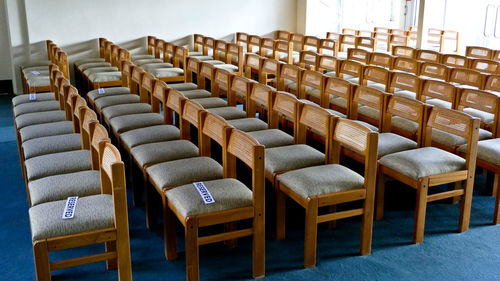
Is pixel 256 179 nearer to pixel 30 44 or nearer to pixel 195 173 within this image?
pixel 195 173

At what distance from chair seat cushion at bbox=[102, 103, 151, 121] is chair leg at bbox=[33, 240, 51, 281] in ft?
8.13

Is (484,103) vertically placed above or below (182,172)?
above

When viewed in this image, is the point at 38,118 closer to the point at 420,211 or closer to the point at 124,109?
the point at 124,109

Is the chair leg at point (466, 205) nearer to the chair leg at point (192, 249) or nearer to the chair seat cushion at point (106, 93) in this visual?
the chair leg at point (192, 249)

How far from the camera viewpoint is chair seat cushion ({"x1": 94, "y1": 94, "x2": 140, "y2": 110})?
219 inches

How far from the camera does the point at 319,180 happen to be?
3324 millimetres

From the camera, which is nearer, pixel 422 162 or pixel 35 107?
pixel 422 162

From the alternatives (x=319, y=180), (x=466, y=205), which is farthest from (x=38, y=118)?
(x=466, y=205)

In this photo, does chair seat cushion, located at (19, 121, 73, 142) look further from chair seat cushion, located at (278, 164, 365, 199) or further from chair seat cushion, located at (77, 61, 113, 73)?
chair seat cushion, located at (77, 61, 113, 73)

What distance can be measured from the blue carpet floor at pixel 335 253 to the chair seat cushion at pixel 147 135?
0.54 m

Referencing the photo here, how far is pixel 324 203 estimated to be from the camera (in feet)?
10.7

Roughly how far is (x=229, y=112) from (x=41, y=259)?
2666 millimetres

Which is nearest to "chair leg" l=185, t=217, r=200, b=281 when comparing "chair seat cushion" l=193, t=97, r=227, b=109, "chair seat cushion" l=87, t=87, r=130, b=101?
"chair seat cushion" l=193, t=97, r=227, b=109

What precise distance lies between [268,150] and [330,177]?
2.11 feet
